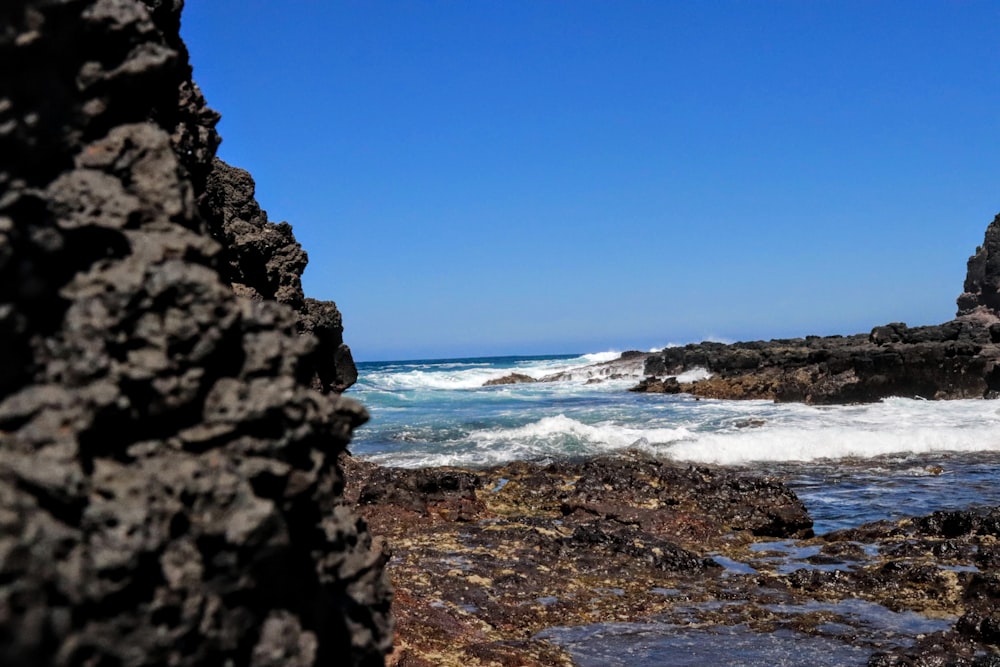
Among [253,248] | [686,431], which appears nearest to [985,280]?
[686,431]

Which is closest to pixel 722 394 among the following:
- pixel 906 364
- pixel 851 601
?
pixel 906 364

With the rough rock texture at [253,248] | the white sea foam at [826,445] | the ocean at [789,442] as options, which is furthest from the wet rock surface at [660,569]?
the white sea foam at [826,445]

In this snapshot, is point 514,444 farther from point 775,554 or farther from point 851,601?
point 851,601

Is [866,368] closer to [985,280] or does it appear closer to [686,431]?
[686,431]

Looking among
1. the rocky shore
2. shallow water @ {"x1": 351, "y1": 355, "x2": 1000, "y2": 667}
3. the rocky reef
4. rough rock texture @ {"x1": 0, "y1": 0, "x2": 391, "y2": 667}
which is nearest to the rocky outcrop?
the rocky reef

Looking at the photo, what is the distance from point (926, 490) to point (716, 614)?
10037 millimetres

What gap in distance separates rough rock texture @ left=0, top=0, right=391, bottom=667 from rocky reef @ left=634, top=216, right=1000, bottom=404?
36.7m

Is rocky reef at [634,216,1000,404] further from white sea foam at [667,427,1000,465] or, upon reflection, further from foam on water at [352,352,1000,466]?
white sea foam at [667,427,1000,465]

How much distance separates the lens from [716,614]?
852cm

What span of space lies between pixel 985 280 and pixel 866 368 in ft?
199

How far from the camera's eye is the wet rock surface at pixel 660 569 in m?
7.51

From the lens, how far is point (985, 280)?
85875 mm

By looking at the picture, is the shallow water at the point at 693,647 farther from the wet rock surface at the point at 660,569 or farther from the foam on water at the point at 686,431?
the foam on water at the point at 686,431

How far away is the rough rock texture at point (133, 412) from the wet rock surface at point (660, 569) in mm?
3635
